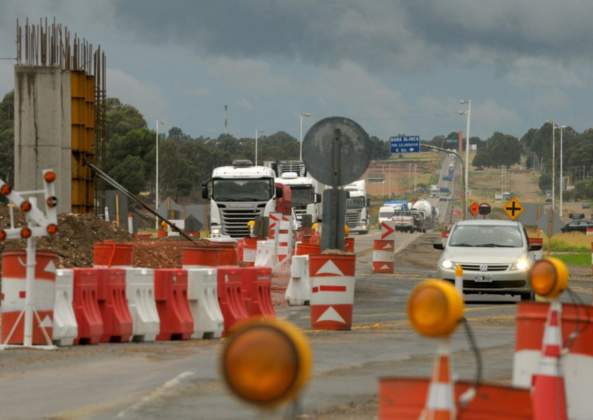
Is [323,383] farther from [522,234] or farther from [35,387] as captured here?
[522,234]

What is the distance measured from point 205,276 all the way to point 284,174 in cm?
5507

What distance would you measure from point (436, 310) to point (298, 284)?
2189 centimetres

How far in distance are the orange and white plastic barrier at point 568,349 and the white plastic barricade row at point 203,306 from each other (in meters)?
9.05

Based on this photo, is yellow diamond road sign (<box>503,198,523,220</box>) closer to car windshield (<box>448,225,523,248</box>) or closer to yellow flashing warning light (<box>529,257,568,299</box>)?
car windshield (<box>448,225,523,248</box>)

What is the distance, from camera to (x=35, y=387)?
1286 centimetres

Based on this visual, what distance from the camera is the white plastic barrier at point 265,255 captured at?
35.2 meters

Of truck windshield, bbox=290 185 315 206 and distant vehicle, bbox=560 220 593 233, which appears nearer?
truck windshield, bbox=290 185 315 206

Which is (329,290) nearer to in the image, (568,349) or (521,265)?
(521,265)

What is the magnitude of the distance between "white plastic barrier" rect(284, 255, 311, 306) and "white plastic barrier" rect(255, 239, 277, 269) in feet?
24.7

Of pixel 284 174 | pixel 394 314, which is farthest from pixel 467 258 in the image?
pixel 284 174

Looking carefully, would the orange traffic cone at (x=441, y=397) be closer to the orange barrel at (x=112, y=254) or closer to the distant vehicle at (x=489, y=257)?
the orange barrel at (x=112, y=254)

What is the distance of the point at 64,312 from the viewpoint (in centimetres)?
1683

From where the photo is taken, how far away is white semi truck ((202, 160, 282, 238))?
58344 mm

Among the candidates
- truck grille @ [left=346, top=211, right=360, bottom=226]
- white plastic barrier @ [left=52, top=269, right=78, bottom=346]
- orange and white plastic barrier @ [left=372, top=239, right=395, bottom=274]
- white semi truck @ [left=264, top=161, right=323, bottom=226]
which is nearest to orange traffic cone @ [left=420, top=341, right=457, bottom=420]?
white plastic barrier @ [left=52, top=269, right=78, bottom=346]
